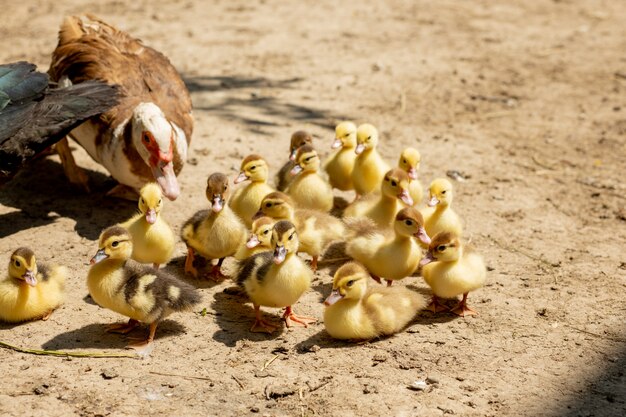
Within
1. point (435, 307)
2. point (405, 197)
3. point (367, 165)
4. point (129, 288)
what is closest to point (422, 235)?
point (435, 307)

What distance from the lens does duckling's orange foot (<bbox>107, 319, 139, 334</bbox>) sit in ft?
16.4

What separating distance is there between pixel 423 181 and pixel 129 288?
3317 millimetres

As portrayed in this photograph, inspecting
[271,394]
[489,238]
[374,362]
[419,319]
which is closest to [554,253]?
[489,238]

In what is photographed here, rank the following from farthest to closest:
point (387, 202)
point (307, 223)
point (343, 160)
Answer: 1. point (343, 160)
2. point (387, 202)
3. point (307, 223)

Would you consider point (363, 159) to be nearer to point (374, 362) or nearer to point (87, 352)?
point (374, 362)

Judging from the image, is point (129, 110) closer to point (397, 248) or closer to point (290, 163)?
point (290, 163)

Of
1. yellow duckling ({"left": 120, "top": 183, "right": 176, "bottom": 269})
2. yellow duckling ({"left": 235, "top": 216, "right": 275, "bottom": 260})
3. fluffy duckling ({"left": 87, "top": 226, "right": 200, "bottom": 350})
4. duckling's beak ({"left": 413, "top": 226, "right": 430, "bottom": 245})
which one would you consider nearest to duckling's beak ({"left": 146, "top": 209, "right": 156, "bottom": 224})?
yellow duckling ({"left": 120, "top": 183, "right": 176, "bottom": 269})

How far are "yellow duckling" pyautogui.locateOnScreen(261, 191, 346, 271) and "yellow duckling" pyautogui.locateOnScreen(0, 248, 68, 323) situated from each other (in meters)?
1.48

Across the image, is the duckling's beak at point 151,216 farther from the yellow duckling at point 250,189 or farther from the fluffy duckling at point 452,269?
the fluffy duckling at point 452,269

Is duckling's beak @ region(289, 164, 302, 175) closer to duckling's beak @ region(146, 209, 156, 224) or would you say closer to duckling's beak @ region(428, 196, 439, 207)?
duckling's beak @ region(428, 196, 439, 207)

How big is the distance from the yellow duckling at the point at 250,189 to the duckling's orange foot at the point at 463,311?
65.1 inches

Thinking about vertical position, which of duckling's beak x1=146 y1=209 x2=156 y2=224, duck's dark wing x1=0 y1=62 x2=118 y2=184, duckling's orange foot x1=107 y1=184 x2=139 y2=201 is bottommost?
duckling's orange foot x1=107 y1=184 x2=139 y2=201

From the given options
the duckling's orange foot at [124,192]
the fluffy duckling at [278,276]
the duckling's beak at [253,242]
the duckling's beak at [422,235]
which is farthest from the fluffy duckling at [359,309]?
the duckling's orange foot at [124,192]

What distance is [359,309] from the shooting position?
15.9 feet
